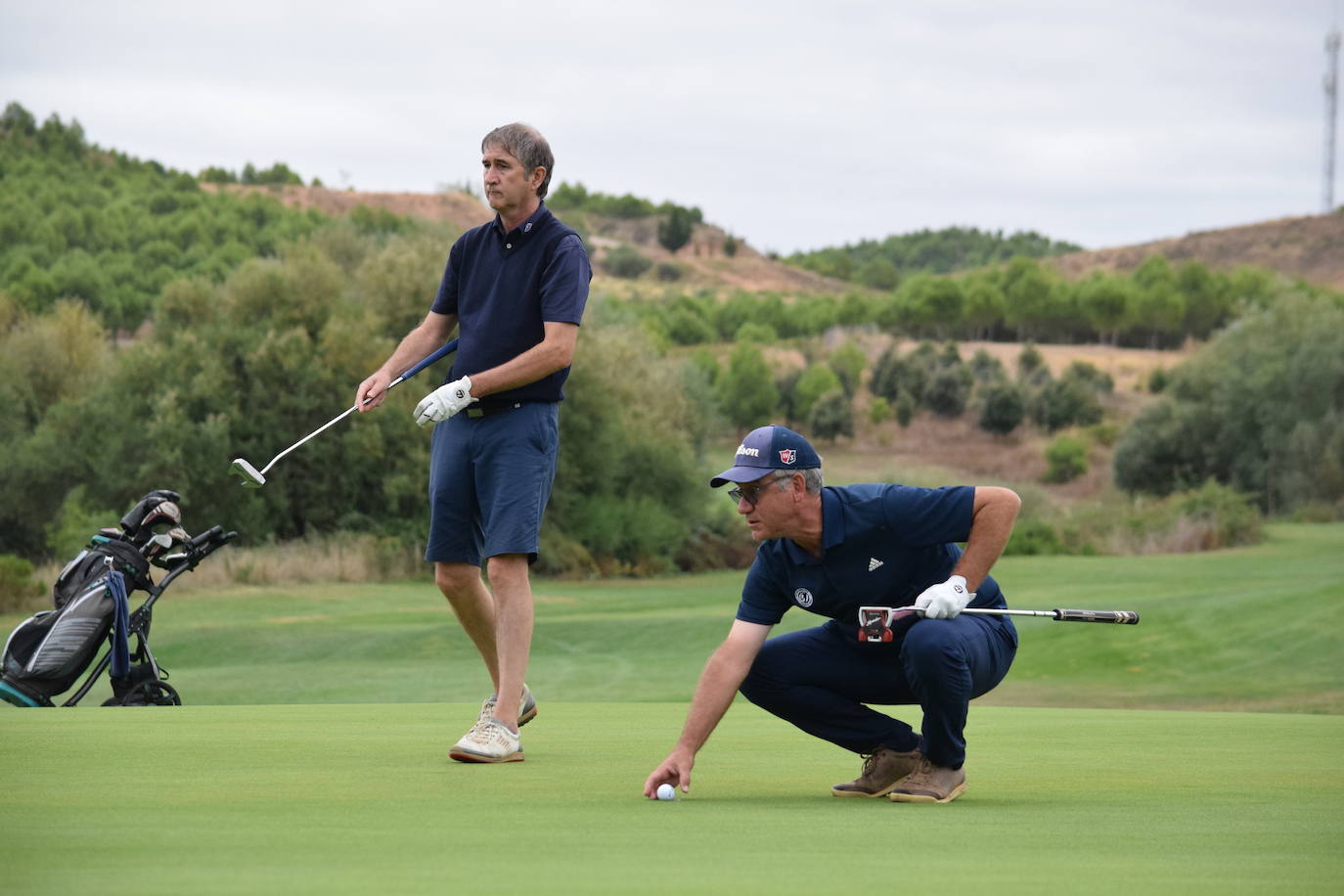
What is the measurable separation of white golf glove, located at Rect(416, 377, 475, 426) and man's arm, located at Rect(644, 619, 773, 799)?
142 cm

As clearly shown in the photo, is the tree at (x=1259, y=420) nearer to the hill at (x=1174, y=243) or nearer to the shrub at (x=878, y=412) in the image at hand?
the shrub at (x=878, y=412)

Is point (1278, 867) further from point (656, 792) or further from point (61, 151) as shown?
point (61, 151)

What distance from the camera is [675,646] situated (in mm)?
23094

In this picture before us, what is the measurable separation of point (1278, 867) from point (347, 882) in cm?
208

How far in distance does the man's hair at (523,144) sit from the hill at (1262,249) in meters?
122

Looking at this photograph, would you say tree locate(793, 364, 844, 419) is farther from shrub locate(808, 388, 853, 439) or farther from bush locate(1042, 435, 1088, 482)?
bush locate(1042, 435, 1088, 482)

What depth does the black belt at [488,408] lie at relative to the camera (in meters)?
6.45

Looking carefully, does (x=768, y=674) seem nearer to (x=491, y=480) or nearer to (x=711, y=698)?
(x=711, y=698)

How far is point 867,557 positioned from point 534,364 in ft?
5.32

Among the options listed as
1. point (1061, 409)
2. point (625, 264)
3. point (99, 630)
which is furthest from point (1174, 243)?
point (99, 630)

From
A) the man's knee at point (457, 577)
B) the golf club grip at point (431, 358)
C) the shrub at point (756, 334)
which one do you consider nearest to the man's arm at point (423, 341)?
the golf club grip at point (431, 358)

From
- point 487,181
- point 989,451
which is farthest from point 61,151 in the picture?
point 487,181

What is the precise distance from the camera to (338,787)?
5.16m

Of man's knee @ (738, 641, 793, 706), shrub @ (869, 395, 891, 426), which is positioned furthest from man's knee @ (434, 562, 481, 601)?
shrub @ (869, 395, 891, 426)
